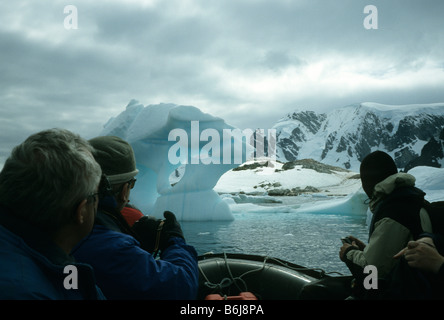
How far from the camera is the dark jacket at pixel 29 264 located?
802 millimetres

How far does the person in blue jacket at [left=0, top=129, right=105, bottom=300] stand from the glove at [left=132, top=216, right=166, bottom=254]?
2.11 feet

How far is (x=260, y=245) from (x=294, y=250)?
39.3 inches

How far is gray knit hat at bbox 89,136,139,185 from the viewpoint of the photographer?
5.33 feet

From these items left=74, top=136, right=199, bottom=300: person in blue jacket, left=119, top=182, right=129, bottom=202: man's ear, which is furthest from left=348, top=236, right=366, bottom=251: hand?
left=119, top=182, right=129, bottom=202: man's ear

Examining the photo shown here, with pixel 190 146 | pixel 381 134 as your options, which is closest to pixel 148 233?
pixel 190 146

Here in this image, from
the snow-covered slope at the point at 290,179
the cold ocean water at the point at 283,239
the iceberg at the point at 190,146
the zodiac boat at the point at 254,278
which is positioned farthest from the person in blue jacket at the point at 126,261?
the snow-covered slope at the point at 290,179

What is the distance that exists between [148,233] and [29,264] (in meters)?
0.87

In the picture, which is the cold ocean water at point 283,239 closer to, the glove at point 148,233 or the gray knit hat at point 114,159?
the glove at point 148,233

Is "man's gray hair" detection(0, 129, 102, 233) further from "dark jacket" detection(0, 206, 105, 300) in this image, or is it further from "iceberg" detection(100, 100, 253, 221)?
"iceberg" detection(100, 100, 253, 221)

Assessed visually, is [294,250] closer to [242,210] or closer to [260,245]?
[260,245]

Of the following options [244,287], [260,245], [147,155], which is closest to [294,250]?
[260,245]

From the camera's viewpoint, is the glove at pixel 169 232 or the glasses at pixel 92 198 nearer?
the glasses at pixel 92 198

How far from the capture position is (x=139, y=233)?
1724 millimetres
